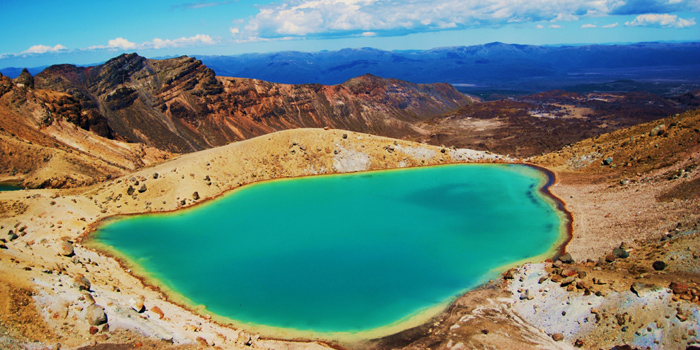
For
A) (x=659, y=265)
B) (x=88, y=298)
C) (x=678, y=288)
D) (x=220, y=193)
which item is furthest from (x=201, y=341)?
(x=220, y=193)

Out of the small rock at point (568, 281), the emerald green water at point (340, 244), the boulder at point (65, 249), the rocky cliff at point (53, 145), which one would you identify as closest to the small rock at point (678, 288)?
the small rock at point (568, 281)

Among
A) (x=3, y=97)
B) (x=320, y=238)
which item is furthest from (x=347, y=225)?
(x=3, y=97)

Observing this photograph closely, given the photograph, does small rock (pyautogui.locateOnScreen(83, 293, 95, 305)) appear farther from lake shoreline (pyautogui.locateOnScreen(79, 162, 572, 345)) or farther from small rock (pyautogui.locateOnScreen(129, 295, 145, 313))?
lake shoreline (pyautogui.locateOnScreen(79, 162, 572, 345))

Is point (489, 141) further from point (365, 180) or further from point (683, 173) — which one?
point (683, 173)

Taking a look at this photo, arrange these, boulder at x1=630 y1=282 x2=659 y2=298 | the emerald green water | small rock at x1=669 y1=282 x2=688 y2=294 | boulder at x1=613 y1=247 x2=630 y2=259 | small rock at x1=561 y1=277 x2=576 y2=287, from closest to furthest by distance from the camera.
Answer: small rock at x1=669 y1=282 x2=688 y2=294, boulder at x1=630 y1=282 x2=659 y2=298, small rock at x1=561 y1=277 x2=576 y2=287, the emerald green water, boulder at x1=613 y1=247 x2=630 y2=259

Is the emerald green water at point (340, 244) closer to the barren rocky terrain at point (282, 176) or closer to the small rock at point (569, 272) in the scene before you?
the barren rocky terrain at point (282, 176)

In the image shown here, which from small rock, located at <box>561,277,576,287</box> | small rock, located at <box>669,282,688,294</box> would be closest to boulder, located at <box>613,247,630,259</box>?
small rock, located at <box>561,277,576,287</box>
